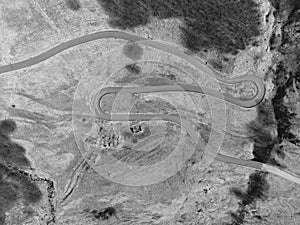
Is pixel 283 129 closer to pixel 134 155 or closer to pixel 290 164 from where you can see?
pixel 290 164

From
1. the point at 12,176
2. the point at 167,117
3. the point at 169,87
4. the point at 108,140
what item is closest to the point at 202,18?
the point at 169,87

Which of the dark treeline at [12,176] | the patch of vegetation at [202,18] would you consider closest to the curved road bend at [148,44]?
the patch of vegetation at [202,18]

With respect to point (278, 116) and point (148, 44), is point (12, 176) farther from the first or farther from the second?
point (278, 116)

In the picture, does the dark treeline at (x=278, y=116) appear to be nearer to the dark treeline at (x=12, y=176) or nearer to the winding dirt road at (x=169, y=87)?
the winding dirt road at (x=169, y=87)

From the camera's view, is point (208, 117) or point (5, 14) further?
point (208, 117)

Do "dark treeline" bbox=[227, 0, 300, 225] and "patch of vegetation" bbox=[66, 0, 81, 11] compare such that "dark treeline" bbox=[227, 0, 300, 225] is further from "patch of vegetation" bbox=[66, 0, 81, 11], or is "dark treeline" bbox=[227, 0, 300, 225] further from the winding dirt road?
"patch of vegetation" bbox=[66, 0, 81, 11]

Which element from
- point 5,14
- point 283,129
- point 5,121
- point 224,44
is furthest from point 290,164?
point 5,14
